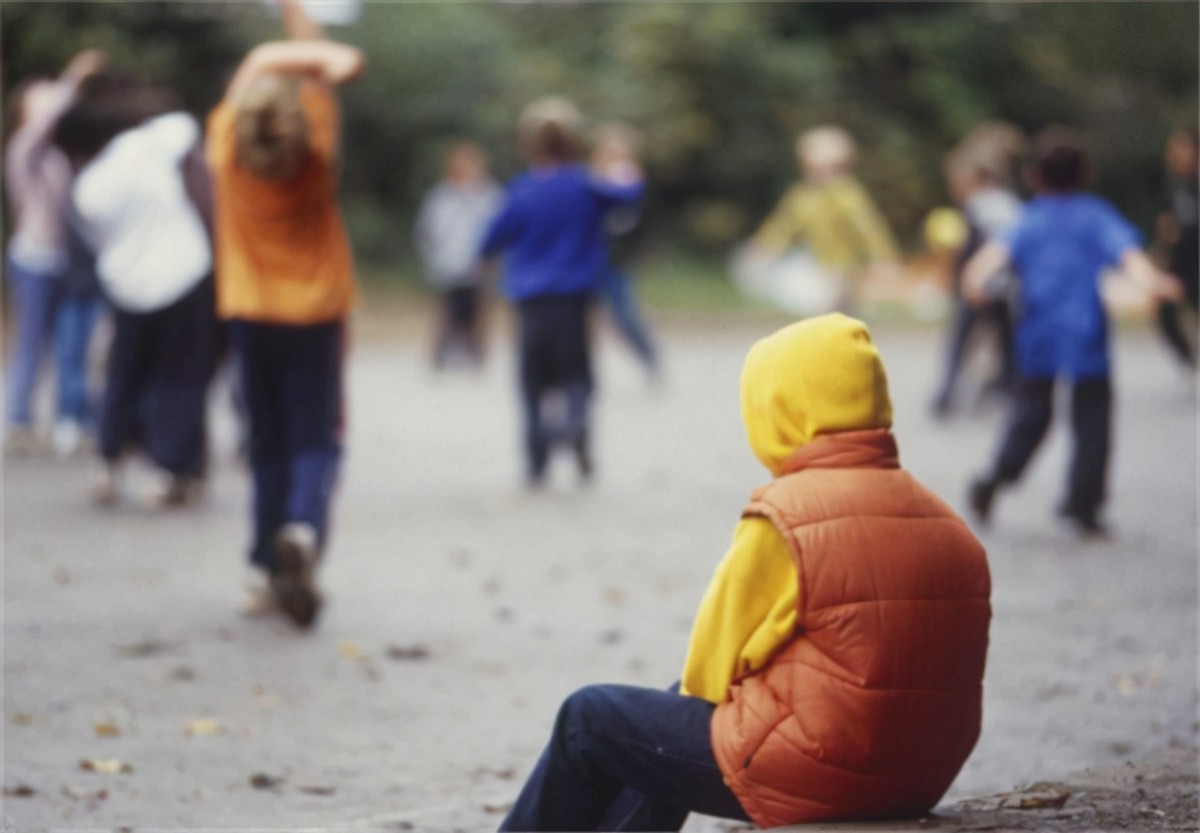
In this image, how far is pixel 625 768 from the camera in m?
3.94

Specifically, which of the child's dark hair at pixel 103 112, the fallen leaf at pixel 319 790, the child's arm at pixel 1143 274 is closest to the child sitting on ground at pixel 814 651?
the fallen leaf at pixel 319 790

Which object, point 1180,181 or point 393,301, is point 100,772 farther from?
point 393,301

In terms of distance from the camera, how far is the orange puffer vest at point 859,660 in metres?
3.72

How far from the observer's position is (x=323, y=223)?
7430 millimetres

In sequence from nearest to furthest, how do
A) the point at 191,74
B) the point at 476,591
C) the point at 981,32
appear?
the point at 476,591
the point at 191,74
the point at 981,32

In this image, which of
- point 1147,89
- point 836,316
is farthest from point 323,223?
point 1147,89

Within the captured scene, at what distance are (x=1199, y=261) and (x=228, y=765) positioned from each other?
10665mm

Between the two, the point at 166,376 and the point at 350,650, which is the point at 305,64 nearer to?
the point at 350,650

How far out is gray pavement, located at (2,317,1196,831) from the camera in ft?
17.7

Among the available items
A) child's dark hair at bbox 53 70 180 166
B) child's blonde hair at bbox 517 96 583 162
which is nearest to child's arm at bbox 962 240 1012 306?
child's blonde hair at bbox 517 96 583 162

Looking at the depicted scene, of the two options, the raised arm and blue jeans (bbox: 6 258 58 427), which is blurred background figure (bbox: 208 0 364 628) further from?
blue jeans (bbox: 6 258 58 427)

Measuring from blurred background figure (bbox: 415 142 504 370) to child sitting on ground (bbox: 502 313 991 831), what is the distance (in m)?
14.9

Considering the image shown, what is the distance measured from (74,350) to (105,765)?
22.8 feet

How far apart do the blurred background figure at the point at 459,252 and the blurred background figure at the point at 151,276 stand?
8.65 metres
